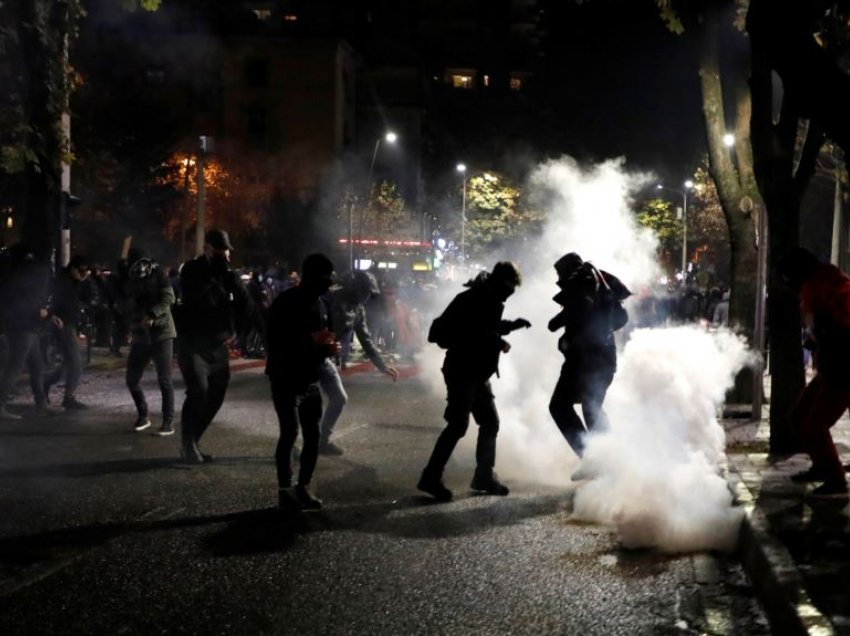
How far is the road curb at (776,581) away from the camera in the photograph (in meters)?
4.12

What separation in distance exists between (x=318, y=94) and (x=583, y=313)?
161 ft

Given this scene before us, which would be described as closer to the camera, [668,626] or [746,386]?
[668,626]

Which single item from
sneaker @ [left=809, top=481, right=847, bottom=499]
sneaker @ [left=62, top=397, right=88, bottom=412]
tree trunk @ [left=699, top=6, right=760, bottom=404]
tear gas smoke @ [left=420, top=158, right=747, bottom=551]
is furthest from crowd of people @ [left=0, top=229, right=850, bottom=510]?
tree trunk @ [left=699, top=6, right=760, bottom=404]

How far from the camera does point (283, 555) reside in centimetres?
551

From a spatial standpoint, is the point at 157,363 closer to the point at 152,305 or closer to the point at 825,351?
the point at 152,305

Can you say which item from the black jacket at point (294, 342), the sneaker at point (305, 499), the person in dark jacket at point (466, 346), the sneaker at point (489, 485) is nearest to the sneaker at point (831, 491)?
the sneaker at point (489, 485)

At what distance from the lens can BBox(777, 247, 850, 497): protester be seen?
6.47 m

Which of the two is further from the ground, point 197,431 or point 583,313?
point 583,313

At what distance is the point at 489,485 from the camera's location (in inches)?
281

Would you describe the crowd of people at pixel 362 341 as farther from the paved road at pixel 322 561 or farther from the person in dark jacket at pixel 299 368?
the paved road at pixel 322 561

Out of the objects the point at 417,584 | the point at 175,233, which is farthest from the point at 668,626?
the point at 175,233

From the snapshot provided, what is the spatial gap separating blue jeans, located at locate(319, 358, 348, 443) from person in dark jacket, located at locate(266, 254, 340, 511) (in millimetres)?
1215

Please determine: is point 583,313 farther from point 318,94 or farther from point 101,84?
point 318,94

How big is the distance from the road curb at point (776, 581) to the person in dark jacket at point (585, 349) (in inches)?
61.0
